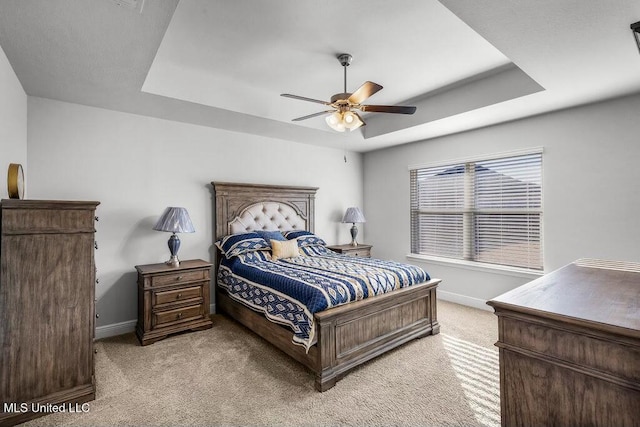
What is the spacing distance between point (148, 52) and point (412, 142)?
3.84 m

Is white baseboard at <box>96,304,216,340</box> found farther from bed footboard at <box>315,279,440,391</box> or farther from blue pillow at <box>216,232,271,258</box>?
bed footboard at <box>315,279,440,391</box>

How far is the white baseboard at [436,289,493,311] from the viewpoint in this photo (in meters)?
4.11

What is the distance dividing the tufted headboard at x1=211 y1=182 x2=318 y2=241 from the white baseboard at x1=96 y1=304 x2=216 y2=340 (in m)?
1.35

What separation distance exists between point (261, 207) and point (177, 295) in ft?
5.46

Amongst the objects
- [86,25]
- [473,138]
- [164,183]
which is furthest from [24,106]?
[473,138]

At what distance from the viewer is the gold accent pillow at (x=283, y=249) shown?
12.6 feet

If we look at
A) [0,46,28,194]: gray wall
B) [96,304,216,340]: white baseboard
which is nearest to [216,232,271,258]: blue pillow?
[96,304,216,340]: white baseboard

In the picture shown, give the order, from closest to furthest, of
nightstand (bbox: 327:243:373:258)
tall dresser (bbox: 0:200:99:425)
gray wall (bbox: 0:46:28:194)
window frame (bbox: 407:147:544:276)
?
tall dresser (bbox: 0:200:99:425) < gray wall (bbox: 0:46:28:194) < window frame (bbox: 407:147:544:276) < nightstand (bbox: 327:243:373:258)

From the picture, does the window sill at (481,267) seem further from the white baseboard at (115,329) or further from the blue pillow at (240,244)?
the white baseboard at (115,329)

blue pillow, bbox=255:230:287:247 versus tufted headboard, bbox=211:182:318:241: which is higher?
tufted headboard, bbox=211:182:318:241

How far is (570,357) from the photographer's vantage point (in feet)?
3.67

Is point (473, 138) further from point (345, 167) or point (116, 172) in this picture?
point (116, 172)

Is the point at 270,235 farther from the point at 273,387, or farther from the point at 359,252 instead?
the point at 273,387

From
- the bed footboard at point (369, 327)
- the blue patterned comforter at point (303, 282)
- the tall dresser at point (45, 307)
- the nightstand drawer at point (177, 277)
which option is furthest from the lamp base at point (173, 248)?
the bed footboard at point (369, 327)
